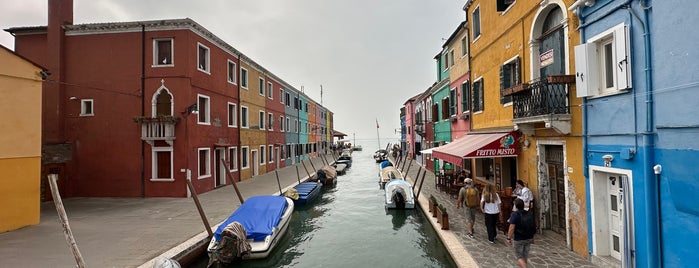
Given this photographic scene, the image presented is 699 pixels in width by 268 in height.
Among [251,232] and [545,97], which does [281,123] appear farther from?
[545,97]

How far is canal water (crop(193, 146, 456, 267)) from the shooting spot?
10.1m

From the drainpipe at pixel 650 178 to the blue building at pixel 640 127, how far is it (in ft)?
0.04

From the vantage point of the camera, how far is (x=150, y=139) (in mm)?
16859

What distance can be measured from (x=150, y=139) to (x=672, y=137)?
18.7 m

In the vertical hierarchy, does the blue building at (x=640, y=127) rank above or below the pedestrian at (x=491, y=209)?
above

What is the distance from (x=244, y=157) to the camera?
24.4m

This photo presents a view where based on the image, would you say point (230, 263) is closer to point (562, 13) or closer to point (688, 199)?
point (688, 199)

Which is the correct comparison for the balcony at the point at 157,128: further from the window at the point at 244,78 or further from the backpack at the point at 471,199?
the backpack at the point at 471,199

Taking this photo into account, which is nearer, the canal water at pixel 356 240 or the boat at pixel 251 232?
the boat at pixel 251 232

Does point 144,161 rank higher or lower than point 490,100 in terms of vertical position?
lower

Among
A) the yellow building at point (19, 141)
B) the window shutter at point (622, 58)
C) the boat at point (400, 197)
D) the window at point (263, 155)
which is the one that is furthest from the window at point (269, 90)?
the window shutter at point (622, 58)

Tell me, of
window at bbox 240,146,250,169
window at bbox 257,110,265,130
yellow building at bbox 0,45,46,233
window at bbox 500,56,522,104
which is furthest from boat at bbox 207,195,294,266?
window at bbox 257,110,265,130

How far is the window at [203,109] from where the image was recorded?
733 inches

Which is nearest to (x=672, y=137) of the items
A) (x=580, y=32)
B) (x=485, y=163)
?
(x=580, y=32)
